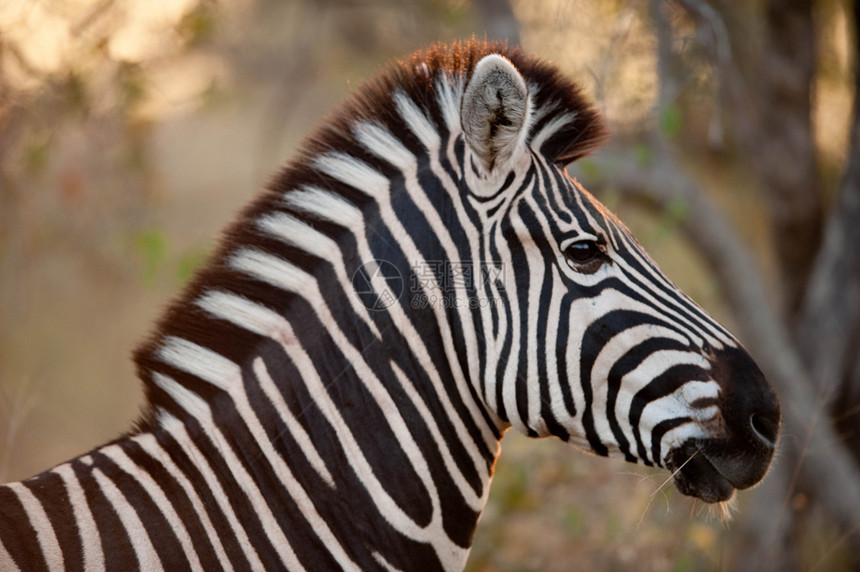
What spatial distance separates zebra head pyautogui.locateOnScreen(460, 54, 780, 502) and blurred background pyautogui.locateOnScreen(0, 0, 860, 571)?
229cm

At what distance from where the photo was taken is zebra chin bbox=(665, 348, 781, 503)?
7.88ft

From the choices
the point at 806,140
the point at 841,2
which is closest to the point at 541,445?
the point at 806,140

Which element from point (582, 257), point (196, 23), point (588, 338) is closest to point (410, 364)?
point (588, 338)

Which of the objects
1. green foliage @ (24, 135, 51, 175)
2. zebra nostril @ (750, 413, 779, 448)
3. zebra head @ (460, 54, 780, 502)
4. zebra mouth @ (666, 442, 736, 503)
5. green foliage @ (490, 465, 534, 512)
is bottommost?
green foliage @ (490, 465, 534, 512)

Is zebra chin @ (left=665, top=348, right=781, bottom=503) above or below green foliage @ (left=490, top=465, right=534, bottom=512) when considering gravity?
above

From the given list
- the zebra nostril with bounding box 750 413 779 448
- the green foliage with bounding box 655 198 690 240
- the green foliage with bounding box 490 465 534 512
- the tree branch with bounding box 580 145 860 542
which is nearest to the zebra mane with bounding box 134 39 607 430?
the zebra nostril with bounding box 750 413 779 448

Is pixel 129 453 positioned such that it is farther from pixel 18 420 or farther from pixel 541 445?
pixel 541 445

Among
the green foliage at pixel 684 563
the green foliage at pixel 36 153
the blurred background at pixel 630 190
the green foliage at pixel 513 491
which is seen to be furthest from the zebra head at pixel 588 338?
the green foliage at pixel 36 153

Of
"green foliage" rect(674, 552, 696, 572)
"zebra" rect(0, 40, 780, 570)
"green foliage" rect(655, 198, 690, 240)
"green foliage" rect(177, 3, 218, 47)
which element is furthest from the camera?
"green foliage" rect(177, 3, 218, 47)

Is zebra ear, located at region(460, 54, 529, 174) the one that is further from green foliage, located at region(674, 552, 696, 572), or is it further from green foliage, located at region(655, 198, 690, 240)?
green foliage, located at region(674, 552, 696, 572)

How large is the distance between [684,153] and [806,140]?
19.8 feet

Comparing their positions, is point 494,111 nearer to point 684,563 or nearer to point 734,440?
point 734,440

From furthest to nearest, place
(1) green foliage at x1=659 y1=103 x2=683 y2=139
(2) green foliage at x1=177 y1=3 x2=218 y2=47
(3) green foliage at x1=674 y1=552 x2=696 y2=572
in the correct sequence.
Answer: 1. (2) green foliage at x1=177 y1=3 x2=218 y2=47
2. (3) green foliage at x1=674 y1=552 x2=696 y2=572
3. (1) green foliage at x1=659 y1=103 x2=683 y2=139

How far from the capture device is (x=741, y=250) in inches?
293
